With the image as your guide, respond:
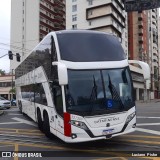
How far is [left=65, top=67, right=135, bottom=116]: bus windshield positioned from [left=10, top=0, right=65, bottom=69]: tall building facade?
74.7 m

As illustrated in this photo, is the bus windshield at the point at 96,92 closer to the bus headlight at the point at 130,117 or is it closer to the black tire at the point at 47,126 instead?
the bus headlight at the point at 130,117

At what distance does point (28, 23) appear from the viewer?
85750 millimetres

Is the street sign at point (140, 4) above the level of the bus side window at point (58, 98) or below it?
above

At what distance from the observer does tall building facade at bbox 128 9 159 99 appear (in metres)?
87.9

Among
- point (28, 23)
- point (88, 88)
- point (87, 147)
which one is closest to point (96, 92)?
Result: point (88, 88)

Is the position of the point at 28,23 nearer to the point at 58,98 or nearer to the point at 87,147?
the point at 58,98

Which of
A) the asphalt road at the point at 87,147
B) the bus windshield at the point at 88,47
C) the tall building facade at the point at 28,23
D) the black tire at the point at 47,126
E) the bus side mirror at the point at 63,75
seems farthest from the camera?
the tall building facade at the point at 28,23

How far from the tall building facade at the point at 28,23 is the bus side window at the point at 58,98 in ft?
243

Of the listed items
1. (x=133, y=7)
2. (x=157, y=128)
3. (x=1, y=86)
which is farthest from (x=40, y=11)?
(x=157, y=128)

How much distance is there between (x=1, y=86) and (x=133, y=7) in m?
67.4

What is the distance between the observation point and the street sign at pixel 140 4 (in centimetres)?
1783

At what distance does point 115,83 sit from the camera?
31.4ft

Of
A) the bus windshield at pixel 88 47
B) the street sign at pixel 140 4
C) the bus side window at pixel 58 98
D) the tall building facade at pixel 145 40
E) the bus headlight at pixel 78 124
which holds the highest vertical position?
the tall building facade at pixel 145 40

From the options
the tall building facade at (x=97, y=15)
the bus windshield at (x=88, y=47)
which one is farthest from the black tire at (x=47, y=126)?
the tall building facade at (x=97, y=15)
